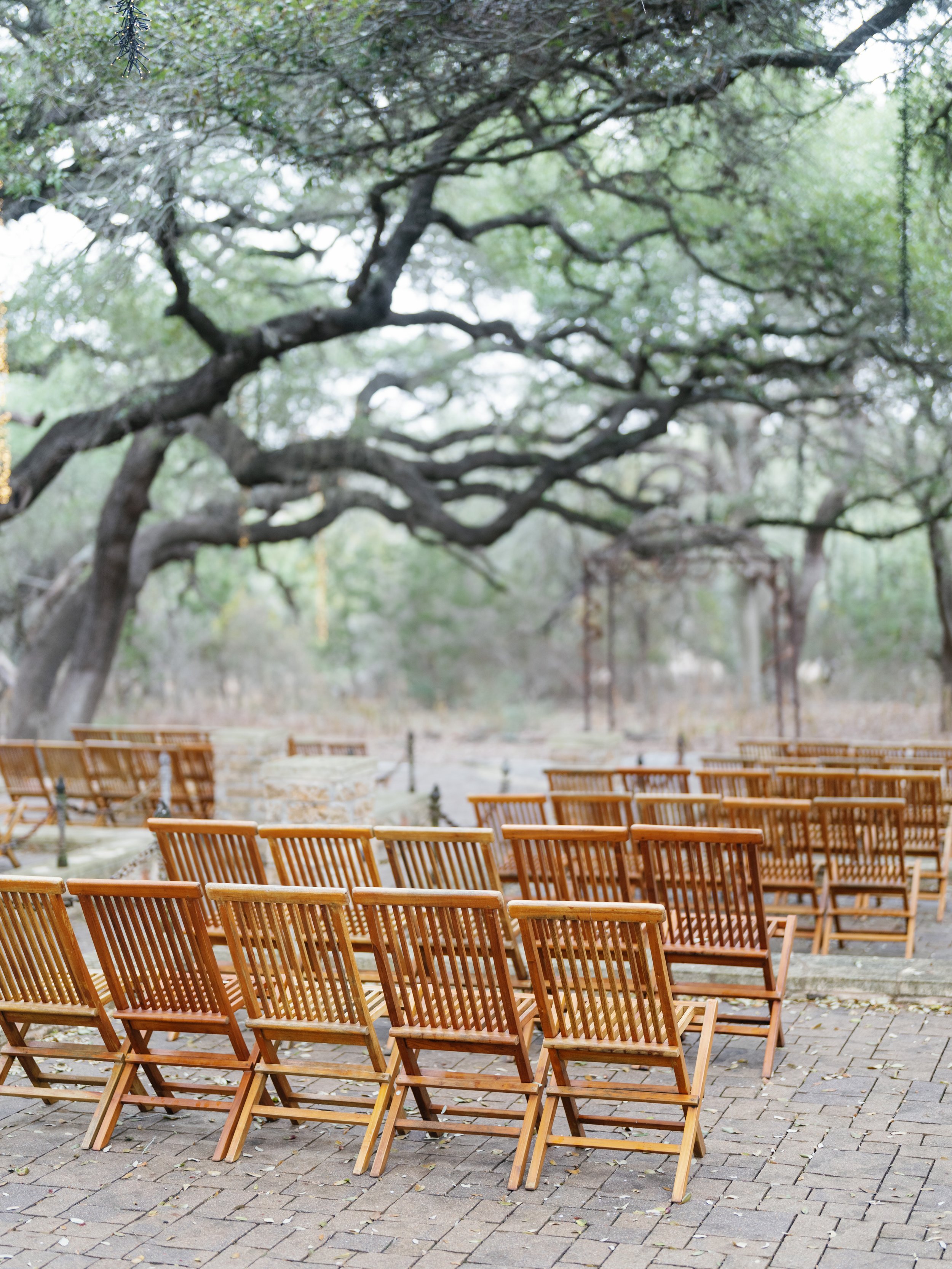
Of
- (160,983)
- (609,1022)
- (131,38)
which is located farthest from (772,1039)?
(131,38)

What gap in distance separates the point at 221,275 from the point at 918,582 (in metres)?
14.9

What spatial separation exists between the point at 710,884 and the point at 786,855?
137cm

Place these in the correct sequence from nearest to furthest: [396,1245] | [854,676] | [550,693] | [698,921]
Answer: [396,1245], [698,921], [854,676], [550,693]

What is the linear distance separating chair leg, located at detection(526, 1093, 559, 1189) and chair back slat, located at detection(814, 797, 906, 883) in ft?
8.60

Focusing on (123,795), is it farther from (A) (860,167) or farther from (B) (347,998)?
(A) (860,167)

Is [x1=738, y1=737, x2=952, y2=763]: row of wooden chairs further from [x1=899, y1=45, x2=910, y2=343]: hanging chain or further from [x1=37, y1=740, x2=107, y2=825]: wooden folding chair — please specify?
[x1=37, y1=740, x2=107, y2=825]: wooden folding chair

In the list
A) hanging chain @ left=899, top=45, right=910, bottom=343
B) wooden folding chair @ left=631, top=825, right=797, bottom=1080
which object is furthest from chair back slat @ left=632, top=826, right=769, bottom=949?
hanging chain @ left=899, top=45, right=910, bottom=343

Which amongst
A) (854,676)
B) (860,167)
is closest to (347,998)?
(860,167)

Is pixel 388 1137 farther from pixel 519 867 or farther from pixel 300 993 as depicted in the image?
pixel 519 867

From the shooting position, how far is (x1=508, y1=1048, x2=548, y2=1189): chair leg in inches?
138

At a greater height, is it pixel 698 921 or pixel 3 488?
pixel 3 488

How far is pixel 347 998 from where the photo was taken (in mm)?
3791

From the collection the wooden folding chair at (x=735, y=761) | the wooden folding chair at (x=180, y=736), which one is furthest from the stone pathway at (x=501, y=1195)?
the wooden folding chair at (x=180, y=736)

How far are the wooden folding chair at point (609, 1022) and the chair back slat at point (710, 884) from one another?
685 millimetres
